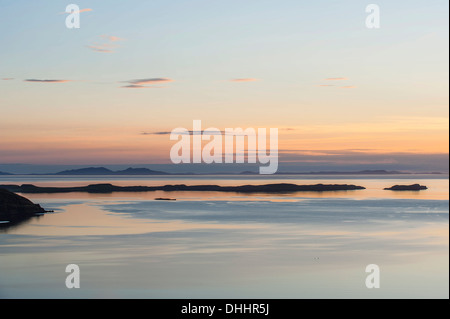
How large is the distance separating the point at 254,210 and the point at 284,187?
4724cm

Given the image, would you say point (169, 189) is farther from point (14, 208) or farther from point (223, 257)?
point (223, 257)

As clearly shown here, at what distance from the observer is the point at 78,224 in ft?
119

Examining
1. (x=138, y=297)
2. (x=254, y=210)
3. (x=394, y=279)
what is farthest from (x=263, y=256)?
(x=254, y=210)

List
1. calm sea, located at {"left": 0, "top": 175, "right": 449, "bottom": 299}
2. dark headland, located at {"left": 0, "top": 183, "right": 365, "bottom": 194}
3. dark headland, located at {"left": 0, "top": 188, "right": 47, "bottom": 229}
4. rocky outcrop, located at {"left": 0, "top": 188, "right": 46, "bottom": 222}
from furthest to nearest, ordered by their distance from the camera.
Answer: dark headland, located at {"left": 0, "top": 183, "right": 365, "bottom": 194}, rocky outcrop, located at {"left": 0, "top": 188, "right": 46, "bottom": 222}, dark headland, located at {"left": 0, "top": 188, "right": 47, "bottom": 229}, calm sea, located at {"left": 0, "top": 175, "right": 449, "bottom": 299}

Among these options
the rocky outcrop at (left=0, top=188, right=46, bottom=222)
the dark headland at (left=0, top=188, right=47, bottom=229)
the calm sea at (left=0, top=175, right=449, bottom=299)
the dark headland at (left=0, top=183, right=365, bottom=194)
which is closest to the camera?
the calm sea at (left=0, top=175, right=449, bottom=299)

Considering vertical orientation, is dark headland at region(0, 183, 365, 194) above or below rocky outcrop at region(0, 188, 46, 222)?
above
